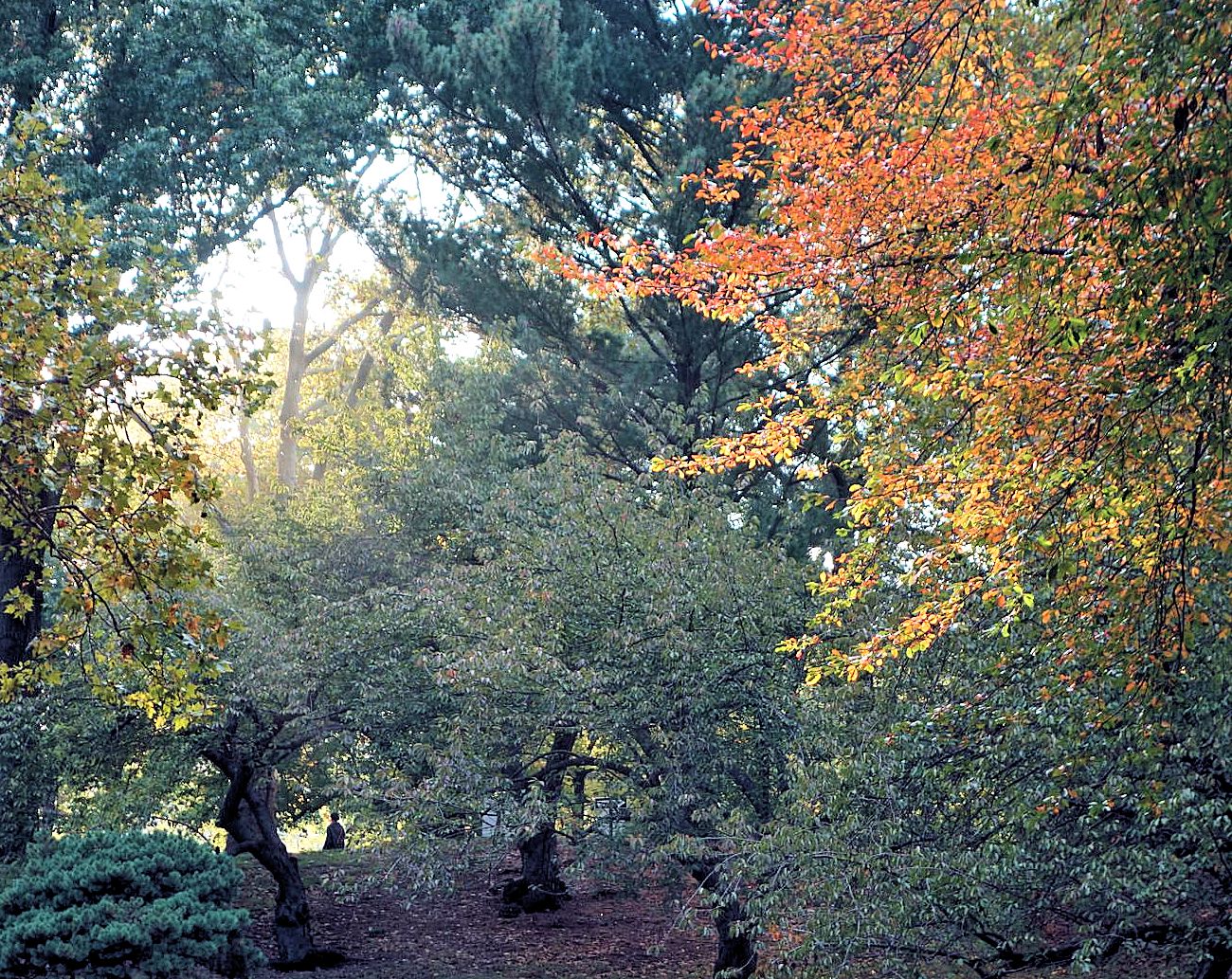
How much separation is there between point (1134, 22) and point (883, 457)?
374 cm

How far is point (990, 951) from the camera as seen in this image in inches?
321

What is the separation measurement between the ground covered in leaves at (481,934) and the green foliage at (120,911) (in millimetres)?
1963

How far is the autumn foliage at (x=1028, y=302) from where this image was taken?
4.50 m

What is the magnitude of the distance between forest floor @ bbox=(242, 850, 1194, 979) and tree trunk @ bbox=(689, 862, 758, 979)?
1495 millimetres

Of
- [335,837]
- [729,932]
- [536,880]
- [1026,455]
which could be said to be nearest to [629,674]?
[729,932]

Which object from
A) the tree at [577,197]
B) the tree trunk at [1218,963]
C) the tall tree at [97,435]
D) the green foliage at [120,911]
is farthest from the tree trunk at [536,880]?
the tree trunk at [1218,963]

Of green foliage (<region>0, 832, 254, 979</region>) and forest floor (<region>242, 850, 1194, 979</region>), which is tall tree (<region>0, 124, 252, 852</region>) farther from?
forest floor (<region>242, 850, 1194, 979</region>)

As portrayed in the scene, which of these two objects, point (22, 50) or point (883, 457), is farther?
point (22, 50)

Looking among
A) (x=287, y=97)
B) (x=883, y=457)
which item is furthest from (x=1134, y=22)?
(x=287, y=97)

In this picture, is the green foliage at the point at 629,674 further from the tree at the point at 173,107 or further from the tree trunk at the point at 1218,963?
the tree at the point at 173,107

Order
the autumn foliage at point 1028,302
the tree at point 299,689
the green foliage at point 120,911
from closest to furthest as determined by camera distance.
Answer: the autumn foliage at point 1028,302, the green foliage at point 120,911, the tree at point 299,689

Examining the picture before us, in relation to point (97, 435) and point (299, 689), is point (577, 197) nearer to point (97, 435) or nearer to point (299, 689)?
point (299, 689)

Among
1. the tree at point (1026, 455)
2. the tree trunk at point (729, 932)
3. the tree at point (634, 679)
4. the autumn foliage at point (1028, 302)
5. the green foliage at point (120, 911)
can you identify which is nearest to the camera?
the autumn foliage at point (1028, 302)

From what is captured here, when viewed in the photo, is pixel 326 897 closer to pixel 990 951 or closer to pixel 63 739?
pixel 63 739
